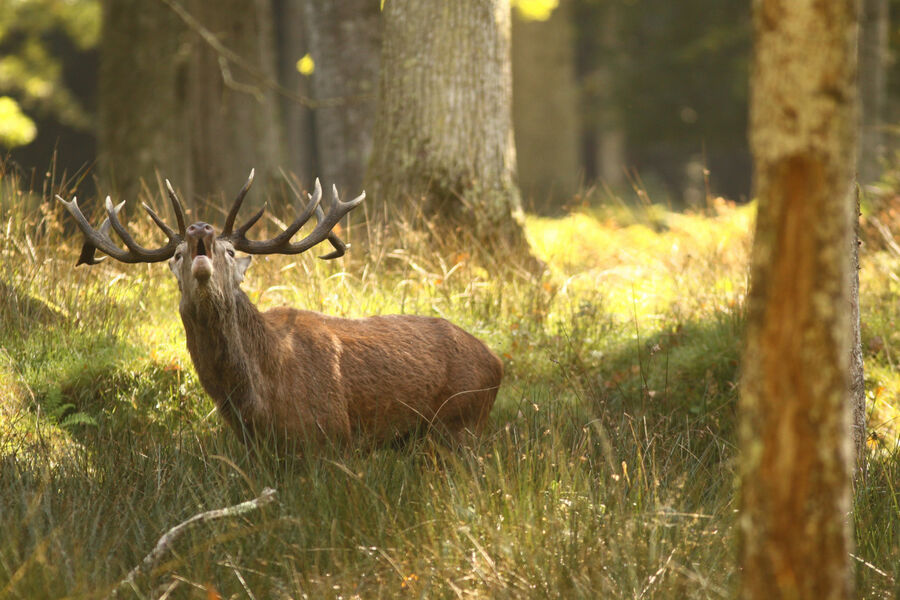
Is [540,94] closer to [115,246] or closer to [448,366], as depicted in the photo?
[448,366]

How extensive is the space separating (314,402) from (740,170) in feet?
107

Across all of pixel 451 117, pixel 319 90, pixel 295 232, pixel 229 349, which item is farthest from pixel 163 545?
pixel 319 90

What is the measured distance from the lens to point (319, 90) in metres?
11.4

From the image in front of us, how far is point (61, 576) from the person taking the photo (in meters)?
3.24

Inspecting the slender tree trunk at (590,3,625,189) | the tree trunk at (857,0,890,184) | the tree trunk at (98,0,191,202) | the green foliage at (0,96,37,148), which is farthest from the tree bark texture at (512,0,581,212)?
the green foliage at (0,96,37,148)

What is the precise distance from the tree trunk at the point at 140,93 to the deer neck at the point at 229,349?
7029 millimetres

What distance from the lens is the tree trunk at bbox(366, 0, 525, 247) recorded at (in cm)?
796

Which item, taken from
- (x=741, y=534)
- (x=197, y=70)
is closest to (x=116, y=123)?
(x=197, y=70)

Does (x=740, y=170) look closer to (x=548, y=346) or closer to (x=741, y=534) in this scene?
(x=548, y=346)

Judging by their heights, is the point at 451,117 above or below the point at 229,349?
above

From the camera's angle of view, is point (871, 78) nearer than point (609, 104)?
Yes

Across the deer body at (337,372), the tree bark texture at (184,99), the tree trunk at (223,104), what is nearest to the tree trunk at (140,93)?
the tree bark texture at (184,99)

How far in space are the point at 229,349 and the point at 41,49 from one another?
18906 mm

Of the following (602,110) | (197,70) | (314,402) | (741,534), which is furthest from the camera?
(602,110)
